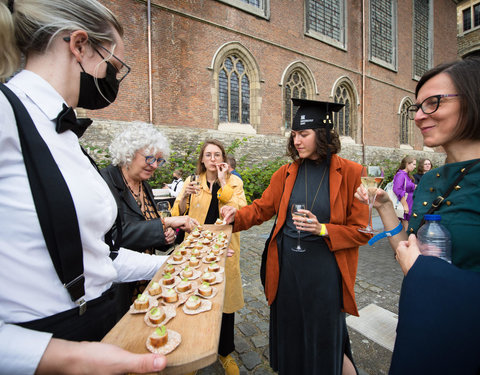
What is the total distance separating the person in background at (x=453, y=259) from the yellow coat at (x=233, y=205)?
1.71m

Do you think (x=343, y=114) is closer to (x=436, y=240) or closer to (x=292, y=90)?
(x=292, y=90)

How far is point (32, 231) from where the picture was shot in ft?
2.59

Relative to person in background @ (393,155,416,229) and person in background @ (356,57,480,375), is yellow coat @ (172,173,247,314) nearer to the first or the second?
person in background @ (356,57,480,375)

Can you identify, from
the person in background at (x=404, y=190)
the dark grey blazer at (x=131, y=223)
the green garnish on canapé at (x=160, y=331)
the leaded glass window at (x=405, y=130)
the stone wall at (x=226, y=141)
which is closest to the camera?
the green garnish on canapé at (x=160, y=331)

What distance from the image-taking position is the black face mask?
1.09m

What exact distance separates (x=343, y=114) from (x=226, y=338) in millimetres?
18233

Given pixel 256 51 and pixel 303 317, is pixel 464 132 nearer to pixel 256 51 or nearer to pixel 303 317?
pixel 303 317

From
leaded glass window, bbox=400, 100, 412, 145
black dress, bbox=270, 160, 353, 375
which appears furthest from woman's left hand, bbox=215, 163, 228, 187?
leaded glass window, bbox=400, 100, 412, 145

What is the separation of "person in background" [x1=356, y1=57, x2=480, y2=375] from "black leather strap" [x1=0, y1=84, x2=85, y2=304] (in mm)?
1422

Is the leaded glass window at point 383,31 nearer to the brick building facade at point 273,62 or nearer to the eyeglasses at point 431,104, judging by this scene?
the brick building facade at point 273,62

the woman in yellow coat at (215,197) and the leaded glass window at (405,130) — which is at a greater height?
the leaded glass window at (405,130)

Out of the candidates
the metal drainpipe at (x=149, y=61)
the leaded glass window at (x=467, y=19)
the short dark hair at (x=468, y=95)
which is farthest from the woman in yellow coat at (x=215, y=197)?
the leaded glass window at (x=467, y=19)

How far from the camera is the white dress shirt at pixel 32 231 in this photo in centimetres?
69

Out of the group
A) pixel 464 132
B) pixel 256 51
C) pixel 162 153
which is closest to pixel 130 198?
pixel 162 153
